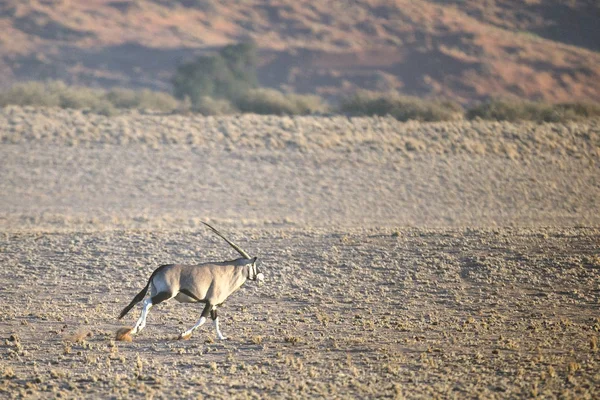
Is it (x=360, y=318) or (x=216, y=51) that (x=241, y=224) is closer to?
(x=360, y=318)

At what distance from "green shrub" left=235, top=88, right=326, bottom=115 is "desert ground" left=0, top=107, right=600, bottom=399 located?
3.47m

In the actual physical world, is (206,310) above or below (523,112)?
above

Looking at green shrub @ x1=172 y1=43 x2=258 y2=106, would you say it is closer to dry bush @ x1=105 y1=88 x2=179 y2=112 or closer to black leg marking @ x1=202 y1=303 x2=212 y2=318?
dry bush @ x1=105 y1=88 x2=179 y2=112

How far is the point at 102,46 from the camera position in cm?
6594

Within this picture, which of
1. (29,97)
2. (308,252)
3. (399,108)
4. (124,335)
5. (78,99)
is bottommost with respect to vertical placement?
(29,97)

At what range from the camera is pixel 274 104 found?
3284 cm

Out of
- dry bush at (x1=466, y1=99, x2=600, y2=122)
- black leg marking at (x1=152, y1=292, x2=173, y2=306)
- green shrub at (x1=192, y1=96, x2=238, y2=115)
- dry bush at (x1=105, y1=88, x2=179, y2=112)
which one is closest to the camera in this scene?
black leg marking at (x1=152, y1=292, x2=173, y2=306)

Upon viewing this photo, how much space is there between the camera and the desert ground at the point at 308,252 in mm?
8453

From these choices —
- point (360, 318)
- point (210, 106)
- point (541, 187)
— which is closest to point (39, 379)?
point (360, 318)

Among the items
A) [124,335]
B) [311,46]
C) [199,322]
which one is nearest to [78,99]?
[124,335]

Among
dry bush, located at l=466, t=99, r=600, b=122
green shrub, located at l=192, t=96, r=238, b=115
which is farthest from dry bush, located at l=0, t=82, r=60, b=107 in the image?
dry bush, located at l=466, t=99, r=600, b=122

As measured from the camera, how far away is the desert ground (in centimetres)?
845

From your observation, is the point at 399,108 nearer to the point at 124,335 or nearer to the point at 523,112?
the point at 523,112

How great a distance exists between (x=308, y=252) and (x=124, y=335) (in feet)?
16.5
